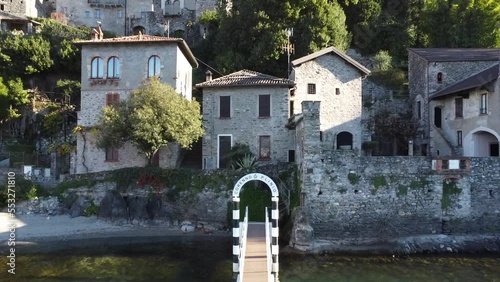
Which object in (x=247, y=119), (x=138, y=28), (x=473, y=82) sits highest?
(x=138, y=28)

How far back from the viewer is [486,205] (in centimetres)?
2345

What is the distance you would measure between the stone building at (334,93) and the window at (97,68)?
13.6 metres

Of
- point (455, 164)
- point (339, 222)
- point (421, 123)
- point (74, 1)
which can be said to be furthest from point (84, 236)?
point (74, 1)

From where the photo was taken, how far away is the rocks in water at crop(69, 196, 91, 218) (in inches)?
1067

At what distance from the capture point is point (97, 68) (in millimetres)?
30594

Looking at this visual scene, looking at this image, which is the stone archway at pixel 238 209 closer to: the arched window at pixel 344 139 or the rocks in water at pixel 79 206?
the rocks in water at pixel 79 206

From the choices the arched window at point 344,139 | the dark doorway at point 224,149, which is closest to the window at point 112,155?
the dark doorway at point 224,149

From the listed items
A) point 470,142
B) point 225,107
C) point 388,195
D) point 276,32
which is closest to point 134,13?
point 276,32

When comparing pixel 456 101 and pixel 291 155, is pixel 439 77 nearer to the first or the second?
pixel 456 101

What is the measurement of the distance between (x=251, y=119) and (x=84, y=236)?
509 inches

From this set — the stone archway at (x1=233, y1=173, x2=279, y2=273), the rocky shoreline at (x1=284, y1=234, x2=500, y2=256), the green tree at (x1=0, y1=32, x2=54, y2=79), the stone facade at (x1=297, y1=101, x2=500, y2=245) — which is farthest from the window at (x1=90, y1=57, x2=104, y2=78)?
the stone archway at (x1=233, y1=173, x2=279, y2=273)

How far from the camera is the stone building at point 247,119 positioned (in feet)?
98.0

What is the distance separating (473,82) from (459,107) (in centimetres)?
228

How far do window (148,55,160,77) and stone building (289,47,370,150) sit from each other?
379 inches
